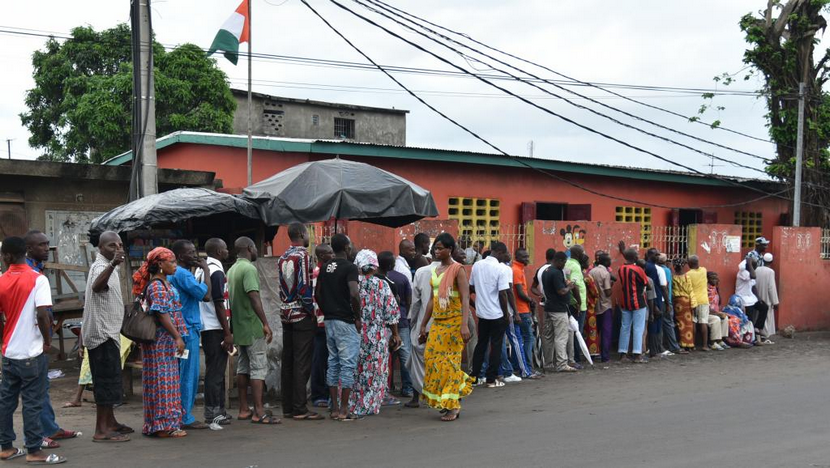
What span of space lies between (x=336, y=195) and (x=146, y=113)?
2914 mm

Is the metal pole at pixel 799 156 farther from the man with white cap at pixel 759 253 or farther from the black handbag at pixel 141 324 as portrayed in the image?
the black handbag at pixel 141 324

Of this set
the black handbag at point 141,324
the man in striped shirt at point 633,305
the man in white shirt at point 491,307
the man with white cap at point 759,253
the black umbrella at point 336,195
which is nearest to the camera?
the black handbag at point 141,324

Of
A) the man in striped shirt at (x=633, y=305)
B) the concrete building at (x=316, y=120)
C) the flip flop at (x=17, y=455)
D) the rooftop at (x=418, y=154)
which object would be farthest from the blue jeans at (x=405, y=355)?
the concrete building at (x=316, y=120)

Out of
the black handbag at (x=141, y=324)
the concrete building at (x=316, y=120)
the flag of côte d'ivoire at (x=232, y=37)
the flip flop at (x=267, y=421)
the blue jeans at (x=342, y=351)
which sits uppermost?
the concrete building at (x=316, y=120)

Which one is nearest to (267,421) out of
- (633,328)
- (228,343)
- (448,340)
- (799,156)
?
(228,343)

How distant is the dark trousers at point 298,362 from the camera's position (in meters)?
8.15

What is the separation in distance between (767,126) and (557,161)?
6915mm

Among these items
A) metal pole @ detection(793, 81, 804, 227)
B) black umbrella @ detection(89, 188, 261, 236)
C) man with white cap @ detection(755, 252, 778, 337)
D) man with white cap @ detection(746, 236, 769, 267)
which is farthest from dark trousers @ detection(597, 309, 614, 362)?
metal pole @ detection(793, 81, 804, 227)

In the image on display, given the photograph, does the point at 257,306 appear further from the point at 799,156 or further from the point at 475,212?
the point at 799,156

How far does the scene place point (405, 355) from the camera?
9492 millimetres

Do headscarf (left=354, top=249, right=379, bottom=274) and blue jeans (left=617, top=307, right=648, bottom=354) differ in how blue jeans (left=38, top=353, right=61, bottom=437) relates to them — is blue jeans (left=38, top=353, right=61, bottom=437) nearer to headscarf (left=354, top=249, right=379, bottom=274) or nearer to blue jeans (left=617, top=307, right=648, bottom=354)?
headscarf (left=354, top=249, right=379, bottom=274)

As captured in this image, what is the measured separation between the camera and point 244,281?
7.87 meters

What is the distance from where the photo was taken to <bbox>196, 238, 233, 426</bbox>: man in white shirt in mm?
7652

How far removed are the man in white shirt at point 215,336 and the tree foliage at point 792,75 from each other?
52.9ft
